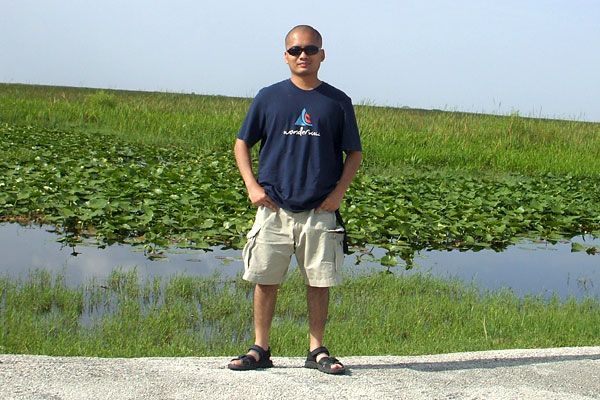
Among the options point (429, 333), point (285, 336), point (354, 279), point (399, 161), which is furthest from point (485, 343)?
point (399, 161)

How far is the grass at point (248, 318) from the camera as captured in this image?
4664 mm

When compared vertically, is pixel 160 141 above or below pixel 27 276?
above

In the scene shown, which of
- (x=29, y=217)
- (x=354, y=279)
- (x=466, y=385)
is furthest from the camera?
(x=29, y=217)

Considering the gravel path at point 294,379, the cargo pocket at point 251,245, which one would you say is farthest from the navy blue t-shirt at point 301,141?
the gravel path at point 294,379

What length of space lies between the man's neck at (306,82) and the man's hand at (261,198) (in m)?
0.44

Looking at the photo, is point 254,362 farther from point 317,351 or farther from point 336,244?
point 336,244

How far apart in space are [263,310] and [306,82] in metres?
0.94

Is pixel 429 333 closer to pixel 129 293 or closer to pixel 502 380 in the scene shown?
pixel 502 380

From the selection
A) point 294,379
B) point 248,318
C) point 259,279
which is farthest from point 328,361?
point 248,318

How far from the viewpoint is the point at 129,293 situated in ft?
19.2

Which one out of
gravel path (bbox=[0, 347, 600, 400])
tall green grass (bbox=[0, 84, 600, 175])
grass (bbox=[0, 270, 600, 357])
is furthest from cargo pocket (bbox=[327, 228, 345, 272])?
tall green grass (bbox=[0, 84, 600, 175])

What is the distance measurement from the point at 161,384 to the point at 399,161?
11682 mm

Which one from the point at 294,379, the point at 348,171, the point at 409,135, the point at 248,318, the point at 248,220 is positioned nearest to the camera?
the point at 294,379

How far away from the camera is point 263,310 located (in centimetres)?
379
